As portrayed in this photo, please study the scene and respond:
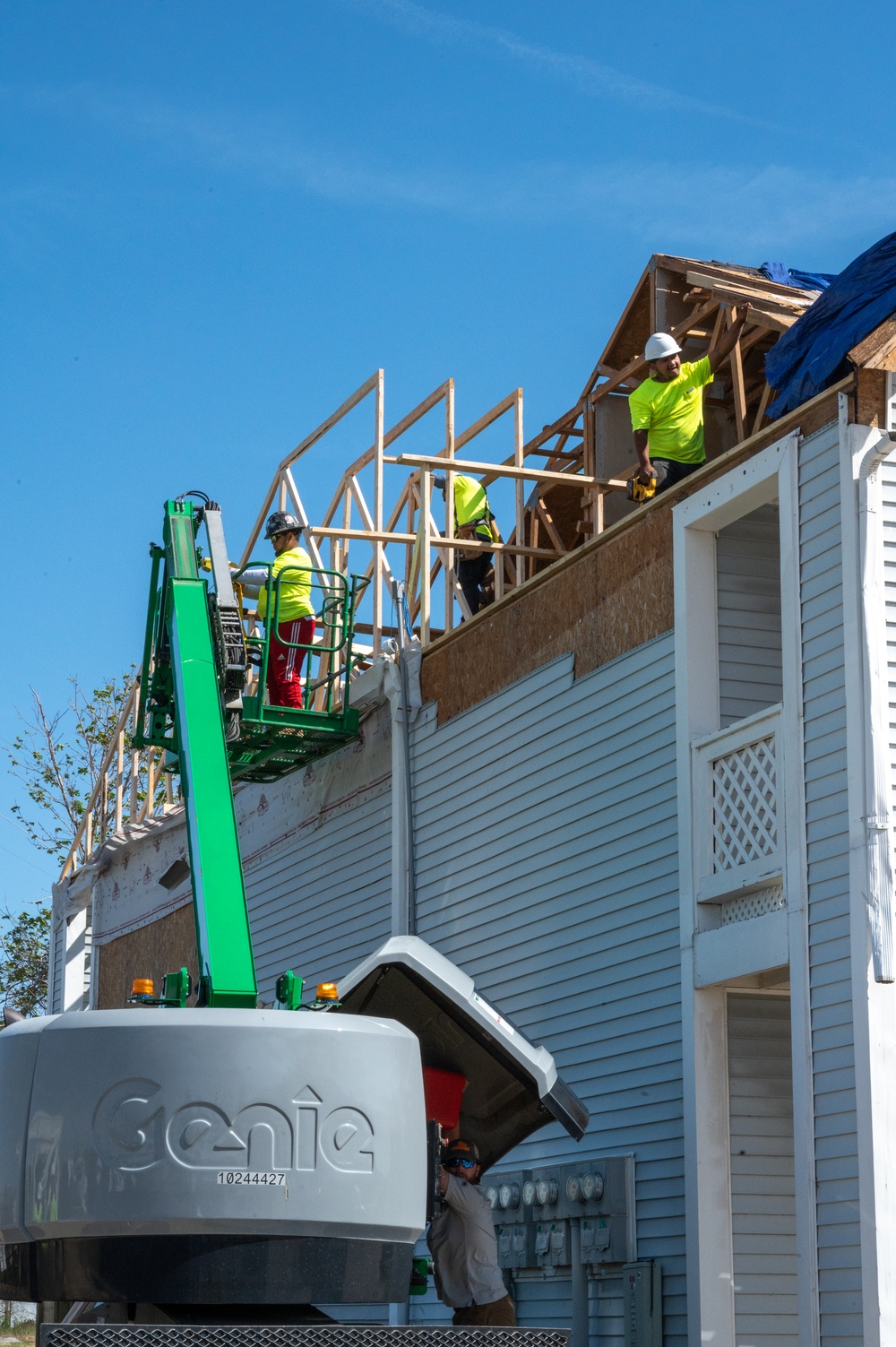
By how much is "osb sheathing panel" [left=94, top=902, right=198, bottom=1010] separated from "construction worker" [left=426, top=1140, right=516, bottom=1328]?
858cm

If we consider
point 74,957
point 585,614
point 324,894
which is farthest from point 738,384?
point 74,957

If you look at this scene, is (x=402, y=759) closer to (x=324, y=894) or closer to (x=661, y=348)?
(x=324, y=894)

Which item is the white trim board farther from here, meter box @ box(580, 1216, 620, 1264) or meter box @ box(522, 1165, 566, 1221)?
meter box @ box(522, 1165, 566, 1221)

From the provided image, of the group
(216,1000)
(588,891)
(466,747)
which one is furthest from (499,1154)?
(466,747)

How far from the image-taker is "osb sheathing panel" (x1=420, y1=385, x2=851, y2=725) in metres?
11.9

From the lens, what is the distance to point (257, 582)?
16125 mm

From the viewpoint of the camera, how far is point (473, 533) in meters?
17.0

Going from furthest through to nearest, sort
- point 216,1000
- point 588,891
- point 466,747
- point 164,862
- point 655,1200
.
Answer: point 164,862 → point 466,747 → point 588,891 → point 655,1200 → point 216,1000

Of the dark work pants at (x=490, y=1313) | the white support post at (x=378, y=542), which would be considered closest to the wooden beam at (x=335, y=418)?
the white support post at (x=378, y=542)

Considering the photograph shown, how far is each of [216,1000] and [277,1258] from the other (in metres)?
1.51

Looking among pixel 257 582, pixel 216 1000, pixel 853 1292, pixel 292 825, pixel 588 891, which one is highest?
pixel 257 582

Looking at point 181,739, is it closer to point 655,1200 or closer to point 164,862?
point 655,1200

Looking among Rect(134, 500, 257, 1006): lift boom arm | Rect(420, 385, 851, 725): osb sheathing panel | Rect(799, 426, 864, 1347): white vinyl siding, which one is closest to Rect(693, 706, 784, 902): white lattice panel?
Rect(799, 426, 864, 1347): white vinyl siding

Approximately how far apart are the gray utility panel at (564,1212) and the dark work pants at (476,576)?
6.07 meters
